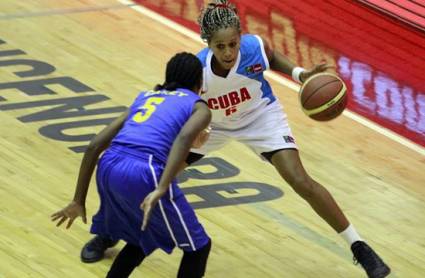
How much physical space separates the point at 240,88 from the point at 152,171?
5.21 ft

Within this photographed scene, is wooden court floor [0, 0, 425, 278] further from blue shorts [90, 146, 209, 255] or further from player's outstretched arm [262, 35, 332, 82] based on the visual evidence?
player's outstretched arm [262, 35, 332, 82]

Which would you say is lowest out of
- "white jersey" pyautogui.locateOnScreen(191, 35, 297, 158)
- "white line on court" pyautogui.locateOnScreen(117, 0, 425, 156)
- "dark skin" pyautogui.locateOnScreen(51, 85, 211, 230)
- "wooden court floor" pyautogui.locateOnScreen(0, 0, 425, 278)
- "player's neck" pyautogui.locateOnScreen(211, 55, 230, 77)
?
"white line on court" pyautogui.locateOnScreen(117, 0, 425, 156)

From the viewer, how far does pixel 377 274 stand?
618 cm

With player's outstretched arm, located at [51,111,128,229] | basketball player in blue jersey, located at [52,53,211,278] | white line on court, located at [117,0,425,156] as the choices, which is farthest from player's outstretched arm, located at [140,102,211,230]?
white line on court, located at [117,0,425,156]

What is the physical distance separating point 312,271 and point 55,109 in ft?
9.23

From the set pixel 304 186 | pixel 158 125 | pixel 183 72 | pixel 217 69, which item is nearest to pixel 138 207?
pixel 158 125

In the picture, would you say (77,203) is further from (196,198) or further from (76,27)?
(76,27)

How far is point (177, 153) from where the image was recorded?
491 centimetres

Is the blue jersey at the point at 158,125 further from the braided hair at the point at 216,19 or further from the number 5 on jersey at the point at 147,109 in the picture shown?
the braided hair at the point at 216,19

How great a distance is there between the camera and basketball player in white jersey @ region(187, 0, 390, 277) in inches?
239

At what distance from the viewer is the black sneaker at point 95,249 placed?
6188 millimetres

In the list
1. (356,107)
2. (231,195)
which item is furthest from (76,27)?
(231,195)

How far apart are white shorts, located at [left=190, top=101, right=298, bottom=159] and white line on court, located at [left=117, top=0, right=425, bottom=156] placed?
8.23ft

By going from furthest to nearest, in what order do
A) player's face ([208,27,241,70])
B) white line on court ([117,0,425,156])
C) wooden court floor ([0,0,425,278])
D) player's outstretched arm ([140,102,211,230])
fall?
white line on court ([117,0,425,156])
wooden court floor ([0,0,425,278])
player's face ([208,27,241,70])
player's outstretched arm ([140,102,211,230])
